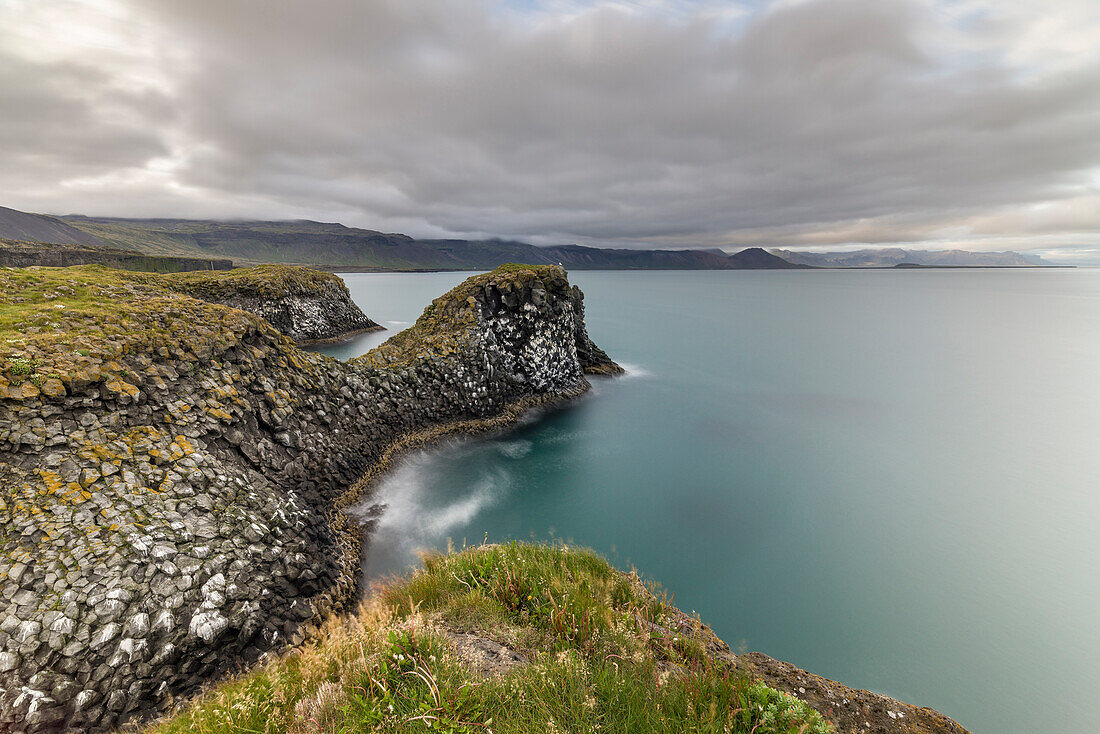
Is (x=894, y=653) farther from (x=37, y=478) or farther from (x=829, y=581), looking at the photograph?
(x=37, y=478)

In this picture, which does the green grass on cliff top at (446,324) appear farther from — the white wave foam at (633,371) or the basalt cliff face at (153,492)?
the white wave foam at (633,371)

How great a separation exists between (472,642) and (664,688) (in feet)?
7.28

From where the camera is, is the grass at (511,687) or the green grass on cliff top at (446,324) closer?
the grass at (511,687)

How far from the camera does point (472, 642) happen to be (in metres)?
4.80

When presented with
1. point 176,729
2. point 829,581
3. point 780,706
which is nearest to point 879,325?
point 829,581

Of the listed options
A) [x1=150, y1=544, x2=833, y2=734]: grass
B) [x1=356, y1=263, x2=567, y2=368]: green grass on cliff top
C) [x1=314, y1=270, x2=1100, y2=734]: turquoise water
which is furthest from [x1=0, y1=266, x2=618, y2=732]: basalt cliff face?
[x1=356, y1=263, x2=567, y2=368]: green grass on cliff top

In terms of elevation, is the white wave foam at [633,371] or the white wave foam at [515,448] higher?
the white wave foam at [633,371]

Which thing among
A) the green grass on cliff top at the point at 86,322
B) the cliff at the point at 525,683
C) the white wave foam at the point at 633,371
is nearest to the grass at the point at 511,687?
the cliff at the point at 525,683

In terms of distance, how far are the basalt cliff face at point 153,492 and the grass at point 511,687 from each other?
321cm

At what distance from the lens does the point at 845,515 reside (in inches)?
596

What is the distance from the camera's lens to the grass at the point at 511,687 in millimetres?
3539

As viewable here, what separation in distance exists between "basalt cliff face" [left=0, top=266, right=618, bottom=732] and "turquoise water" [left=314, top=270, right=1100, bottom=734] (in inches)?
119

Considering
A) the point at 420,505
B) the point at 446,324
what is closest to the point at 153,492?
the point at 420,505

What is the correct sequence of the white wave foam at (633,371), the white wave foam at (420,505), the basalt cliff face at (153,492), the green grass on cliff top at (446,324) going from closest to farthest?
the basalt cliff face at (153,492) < the white wave foam at (420,505) < the green grass on cliff top at (446,324) < the white wave foam at (633,371)
